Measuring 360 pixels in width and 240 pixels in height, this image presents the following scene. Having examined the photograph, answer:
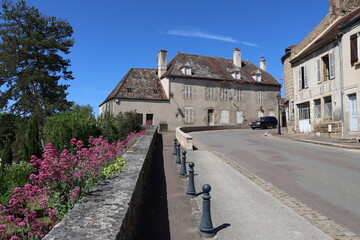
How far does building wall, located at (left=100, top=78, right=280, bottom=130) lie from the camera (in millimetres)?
33162

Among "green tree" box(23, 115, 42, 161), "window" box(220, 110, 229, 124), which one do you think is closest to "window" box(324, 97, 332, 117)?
"green tree" box(23, 115, 42, 161)

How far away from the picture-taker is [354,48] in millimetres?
15211

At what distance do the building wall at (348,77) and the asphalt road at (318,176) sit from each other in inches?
157

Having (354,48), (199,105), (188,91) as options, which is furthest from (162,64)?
(354,48)

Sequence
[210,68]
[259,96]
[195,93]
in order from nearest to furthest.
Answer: [195,93]
[210,68]
[259,96]

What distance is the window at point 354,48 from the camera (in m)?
15.0

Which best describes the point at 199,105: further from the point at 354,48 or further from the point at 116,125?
the point at 354,48

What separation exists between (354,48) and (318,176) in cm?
1055

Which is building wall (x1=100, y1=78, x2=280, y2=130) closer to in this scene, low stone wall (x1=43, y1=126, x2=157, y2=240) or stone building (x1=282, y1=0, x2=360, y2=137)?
stone building (x1=282, y1=0, x2=360, y2=137)

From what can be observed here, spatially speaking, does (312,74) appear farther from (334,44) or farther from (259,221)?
(259,221)

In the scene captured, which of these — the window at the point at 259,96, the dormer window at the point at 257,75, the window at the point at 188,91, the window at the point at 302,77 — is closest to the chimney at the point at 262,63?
the dormer window at the point at 257,75

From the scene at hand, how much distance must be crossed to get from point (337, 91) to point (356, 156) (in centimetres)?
691

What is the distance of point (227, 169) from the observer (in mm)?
9242

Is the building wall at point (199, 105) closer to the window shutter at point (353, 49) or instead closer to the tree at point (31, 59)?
the tree at point (31, 59)
